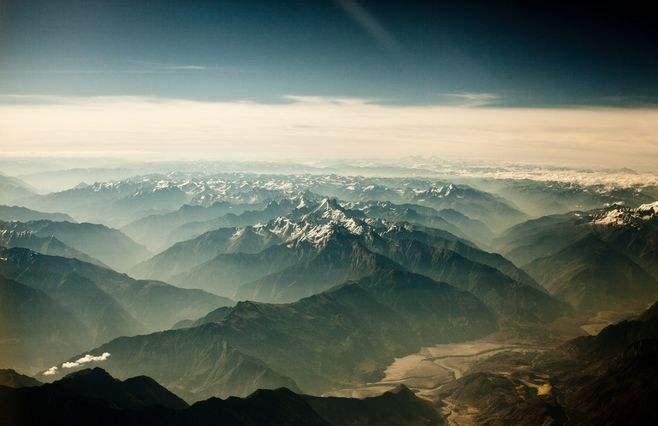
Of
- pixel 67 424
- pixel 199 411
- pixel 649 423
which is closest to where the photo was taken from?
pixel 67 424

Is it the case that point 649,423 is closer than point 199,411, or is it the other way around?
point 199,411

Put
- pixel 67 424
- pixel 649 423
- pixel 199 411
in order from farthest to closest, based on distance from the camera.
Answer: pixel 649 423, pixel 199 411, pixel 67 424

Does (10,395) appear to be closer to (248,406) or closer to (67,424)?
(67,424)

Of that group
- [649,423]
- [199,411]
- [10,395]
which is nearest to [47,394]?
[10,395]

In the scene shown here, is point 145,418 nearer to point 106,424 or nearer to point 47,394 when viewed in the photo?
point 106,424

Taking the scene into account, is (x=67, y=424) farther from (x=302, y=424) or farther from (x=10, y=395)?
(x=302, y=424)

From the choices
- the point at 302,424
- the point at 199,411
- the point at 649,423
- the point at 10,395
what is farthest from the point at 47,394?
the point at 649,423

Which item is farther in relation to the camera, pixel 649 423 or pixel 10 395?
pixel 649 423

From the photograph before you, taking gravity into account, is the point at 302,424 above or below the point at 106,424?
below

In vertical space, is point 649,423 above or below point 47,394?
below
